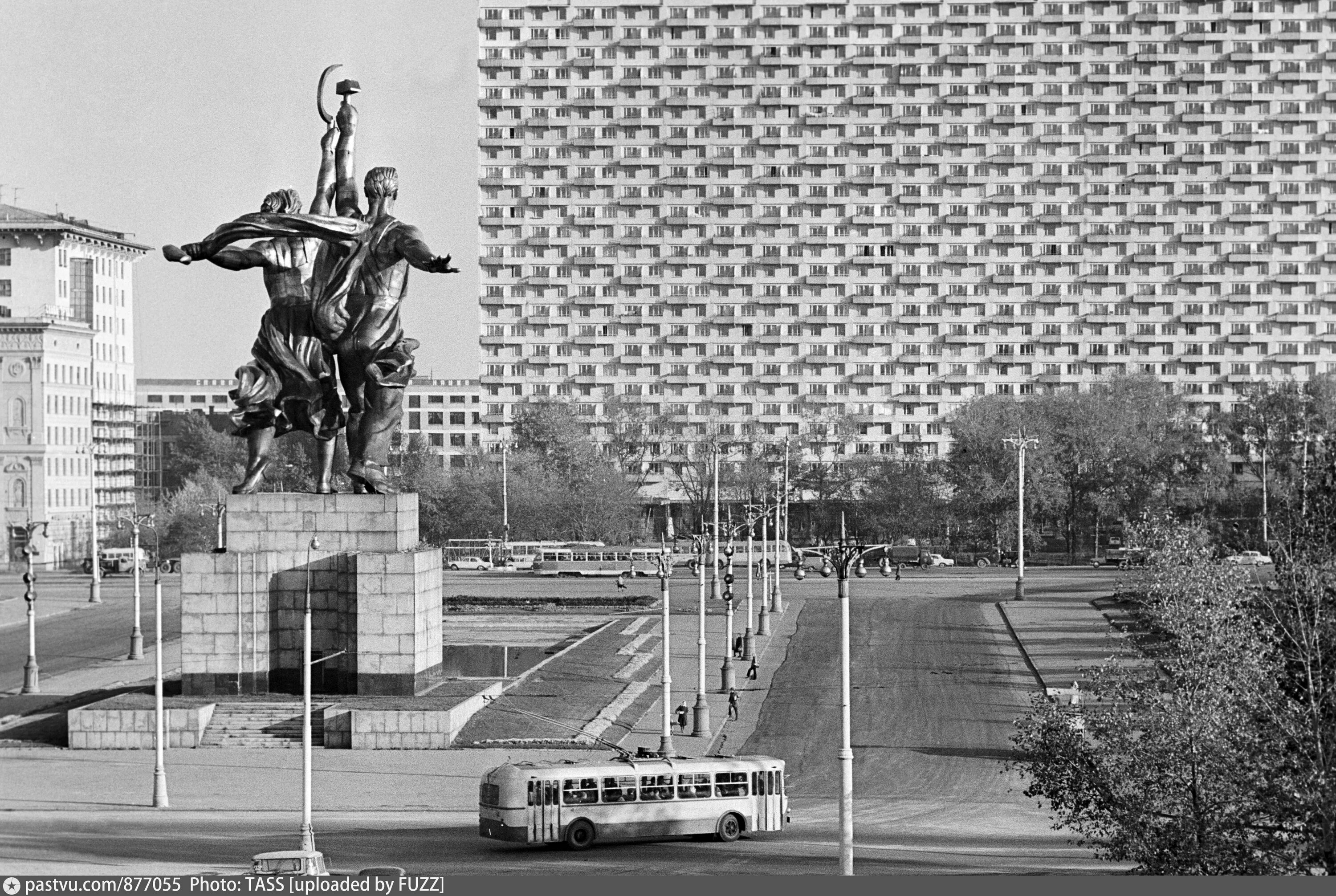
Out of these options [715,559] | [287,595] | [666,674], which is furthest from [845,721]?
[715,559]

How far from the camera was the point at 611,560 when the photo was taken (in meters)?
133

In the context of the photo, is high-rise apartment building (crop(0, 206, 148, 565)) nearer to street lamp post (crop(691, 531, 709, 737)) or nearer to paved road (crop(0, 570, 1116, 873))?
street lamp post (crop(691, 531, 709, 737))

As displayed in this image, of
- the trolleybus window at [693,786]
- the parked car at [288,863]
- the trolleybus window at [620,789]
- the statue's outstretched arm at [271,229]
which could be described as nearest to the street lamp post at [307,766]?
the parked car at [288,863]

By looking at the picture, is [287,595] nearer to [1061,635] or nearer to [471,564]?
[1061,635]

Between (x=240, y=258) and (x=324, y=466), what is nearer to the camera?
(x=240, y=258)

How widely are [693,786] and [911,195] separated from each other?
154308 mm

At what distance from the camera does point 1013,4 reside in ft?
620

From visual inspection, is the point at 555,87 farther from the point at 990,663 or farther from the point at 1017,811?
the point at 1017,811

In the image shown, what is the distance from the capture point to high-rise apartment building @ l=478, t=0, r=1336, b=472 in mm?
190000

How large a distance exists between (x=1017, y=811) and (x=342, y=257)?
93.7 ft

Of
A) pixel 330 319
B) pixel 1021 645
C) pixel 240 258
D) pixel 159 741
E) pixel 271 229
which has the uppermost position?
pixel 271 229

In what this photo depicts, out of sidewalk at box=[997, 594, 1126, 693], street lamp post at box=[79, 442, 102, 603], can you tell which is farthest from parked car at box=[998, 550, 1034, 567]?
street lamp post at box=[79, 442, 102, 603]

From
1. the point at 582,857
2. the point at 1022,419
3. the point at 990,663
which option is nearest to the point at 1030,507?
the point at 1022,419

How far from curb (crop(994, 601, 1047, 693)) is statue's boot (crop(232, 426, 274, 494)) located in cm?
2767
